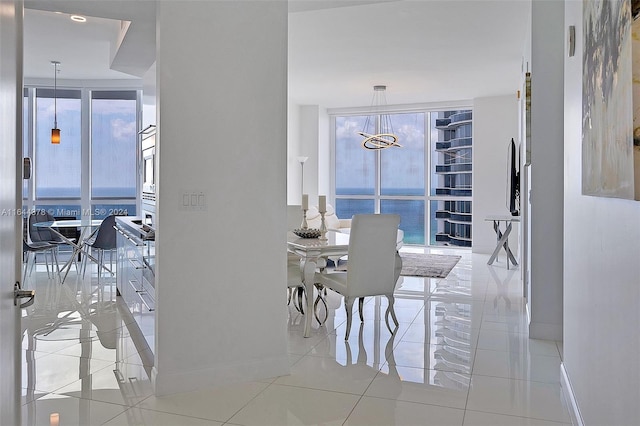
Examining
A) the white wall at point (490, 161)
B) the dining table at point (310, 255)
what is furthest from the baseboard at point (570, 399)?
the white wall at point (490, 161)

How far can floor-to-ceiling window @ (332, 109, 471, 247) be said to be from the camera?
10156 mm

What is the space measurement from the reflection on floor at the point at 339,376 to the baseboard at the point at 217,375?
2.7 inches

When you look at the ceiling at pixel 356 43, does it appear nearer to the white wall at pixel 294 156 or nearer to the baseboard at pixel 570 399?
the white wall at pixel 294 156

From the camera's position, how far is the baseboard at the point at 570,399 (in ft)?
7.79

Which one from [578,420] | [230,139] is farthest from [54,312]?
[578,420]

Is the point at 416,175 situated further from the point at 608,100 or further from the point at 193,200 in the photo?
the point at 608,100

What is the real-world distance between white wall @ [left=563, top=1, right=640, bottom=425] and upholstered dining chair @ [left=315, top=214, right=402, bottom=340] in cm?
146

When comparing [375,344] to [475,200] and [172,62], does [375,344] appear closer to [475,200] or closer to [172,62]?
[172,62]

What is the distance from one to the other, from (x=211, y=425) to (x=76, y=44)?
18.7ft

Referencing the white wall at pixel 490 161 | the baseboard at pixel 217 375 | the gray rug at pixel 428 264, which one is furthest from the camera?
the white wall at pixel 490 161

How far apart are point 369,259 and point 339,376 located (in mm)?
1084

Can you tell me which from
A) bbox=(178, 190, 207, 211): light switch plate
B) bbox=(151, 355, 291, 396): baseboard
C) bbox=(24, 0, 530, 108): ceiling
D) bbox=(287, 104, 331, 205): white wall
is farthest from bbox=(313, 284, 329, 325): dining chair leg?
bbox=(287, 104, 331, 205): white wall

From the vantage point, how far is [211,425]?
249 centimetres

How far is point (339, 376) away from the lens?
125 inches
